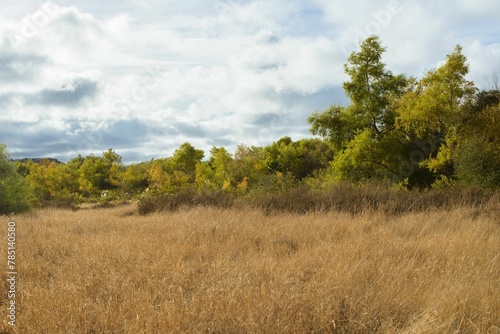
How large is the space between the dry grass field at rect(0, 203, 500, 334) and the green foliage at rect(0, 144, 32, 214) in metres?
16.0

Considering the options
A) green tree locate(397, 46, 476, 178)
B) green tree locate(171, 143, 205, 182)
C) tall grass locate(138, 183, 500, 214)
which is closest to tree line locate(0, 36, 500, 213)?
green tree locate(397, 46, 476, 178)

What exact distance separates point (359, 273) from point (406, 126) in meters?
22.4

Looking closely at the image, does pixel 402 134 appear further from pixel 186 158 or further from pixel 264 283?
pixel 186 158

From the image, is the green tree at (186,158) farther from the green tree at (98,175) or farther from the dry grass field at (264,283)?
the dry grass field at (264,283)

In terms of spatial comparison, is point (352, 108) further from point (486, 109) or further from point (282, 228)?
point (282, 228)

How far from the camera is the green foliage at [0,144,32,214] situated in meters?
22.1

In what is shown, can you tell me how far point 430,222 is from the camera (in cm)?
934

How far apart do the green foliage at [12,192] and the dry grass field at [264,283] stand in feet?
52.4

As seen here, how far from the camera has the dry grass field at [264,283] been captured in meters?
3.82

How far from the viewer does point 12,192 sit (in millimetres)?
22391

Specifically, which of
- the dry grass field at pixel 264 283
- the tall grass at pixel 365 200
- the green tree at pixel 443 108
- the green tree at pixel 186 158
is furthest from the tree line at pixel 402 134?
the green tree at pixel 186 158

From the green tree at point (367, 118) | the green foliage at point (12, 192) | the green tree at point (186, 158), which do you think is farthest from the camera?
the green tree at point (186, 158)

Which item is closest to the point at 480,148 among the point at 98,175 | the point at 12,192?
the point at 12,192

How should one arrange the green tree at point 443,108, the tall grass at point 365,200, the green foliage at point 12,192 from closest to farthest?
the tall grass at point 365,200
the green foliage at point 12,192
the green tree at point 443,108
